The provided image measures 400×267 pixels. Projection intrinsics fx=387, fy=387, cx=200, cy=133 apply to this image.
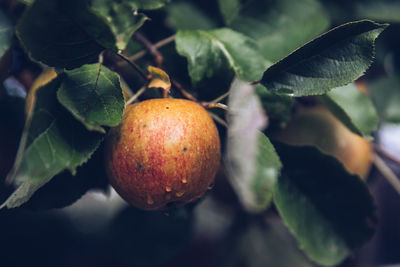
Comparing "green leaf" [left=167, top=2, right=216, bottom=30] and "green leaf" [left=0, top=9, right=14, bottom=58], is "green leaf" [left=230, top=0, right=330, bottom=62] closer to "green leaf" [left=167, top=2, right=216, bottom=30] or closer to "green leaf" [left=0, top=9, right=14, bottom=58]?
"green leaf" [left=167, top=2, right=216, bottom=30]

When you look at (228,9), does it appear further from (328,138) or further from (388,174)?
(388,174)

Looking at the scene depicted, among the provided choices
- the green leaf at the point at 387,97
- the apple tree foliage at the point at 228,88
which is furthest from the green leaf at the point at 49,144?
the green leaf at the point at 387,97

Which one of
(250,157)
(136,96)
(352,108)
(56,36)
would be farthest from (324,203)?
(56,36)

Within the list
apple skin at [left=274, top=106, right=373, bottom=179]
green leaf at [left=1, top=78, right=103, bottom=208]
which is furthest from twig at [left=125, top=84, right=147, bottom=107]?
apple skin at [left=274, top=106, right=373, bottom=179]

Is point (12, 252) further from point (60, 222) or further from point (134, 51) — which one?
point (134, 51)

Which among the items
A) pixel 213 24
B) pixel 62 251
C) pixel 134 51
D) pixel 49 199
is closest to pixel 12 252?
pixel 62 251

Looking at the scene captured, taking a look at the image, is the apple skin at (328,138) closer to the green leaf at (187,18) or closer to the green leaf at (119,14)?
the green leaf at (187,18)
